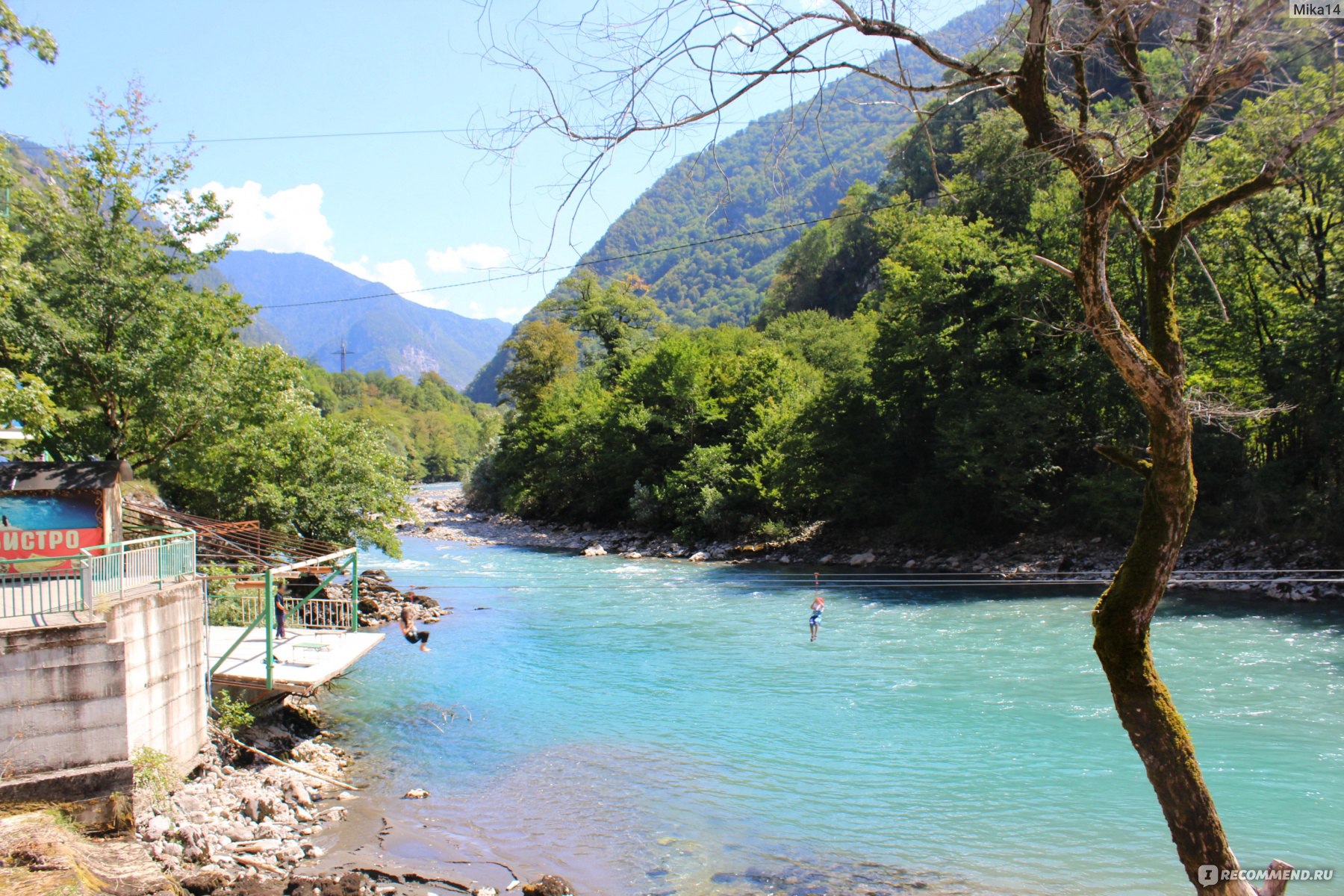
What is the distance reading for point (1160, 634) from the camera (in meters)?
19.2

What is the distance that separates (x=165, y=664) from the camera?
1008 cm

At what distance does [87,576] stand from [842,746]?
33.8 ft

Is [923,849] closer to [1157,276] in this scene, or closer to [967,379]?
[1157,276]

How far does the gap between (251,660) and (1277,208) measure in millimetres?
27228

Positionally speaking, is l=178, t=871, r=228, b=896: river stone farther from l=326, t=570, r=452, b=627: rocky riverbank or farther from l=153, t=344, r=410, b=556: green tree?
l=326, t=570, r=452, b=627: rocky riverbank

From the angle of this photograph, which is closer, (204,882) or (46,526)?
(204,882)

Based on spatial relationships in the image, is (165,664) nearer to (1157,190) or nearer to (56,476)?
(56,476)

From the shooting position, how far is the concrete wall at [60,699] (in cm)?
824

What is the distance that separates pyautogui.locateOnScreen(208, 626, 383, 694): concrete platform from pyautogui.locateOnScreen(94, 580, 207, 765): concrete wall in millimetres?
1206

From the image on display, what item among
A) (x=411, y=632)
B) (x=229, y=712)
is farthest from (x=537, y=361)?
(x=229, y=712)

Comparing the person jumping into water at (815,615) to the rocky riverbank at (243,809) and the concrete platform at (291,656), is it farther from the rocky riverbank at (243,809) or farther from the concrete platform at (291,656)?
the rocky riverbank at (243,809)

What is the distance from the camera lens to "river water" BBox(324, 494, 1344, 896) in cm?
976

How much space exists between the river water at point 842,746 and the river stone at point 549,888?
30cm

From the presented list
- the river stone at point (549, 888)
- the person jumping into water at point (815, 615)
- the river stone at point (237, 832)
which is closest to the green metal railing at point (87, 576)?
the river stone at point (237, 832)
